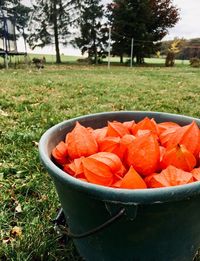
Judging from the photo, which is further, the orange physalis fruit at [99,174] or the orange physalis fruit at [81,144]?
the orange physalis fruit at [81,144]

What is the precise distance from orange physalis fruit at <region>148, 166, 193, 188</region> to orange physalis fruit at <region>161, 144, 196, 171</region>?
7 centimetres

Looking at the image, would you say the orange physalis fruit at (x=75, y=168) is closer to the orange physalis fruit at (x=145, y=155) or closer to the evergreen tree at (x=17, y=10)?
the orange physalis fruit at (x=145, y=155)

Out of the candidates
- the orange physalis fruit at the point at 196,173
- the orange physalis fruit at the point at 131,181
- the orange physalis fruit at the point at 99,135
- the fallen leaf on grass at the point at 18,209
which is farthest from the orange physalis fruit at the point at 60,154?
the fallen leaf on grass at the point at 18,209

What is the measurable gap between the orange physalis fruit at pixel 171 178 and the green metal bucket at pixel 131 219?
0.27 feet

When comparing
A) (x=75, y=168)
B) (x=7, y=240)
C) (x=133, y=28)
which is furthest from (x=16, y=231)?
(x=133, y=28)

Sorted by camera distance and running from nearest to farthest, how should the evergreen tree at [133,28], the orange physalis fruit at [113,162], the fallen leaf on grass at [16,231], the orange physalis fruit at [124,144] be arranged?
the orange physalis fruit at [113,162] → the orange physalis fruit at [124,144] → the fallen leaf on grass at [16,231] → the evergreen tree at [133,28]

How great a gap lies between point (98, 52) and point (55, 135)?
26533 millimetres

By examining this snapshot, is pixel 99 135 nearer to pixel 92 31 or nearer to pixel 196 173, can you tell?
pixel 196 173

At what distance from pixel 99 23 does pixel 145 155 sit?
90.3 feet

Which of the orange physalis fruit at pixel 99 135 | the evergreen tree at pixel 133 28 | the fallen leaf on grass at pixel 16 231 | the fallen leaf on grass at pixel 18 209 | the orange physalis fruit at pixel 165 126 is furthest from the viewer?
the evergreen tree at pixel 133 28

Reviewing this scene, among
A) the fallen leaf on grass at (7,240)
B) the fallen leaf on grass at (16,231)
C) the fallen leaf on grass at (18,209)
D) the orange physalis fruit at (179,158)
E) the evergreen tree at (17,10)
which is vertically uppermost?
the evergreen tree at (17,10)

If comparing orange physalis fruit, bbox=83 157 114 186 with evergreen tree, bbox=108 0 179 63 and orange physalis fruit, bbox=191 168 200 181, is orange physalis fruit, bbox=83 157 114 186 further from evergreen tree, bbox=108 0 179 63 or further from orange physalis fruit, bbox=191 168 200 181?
evergreen tree, bbox=108 0 179 63

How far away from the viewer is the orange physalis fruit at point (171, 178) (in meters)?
1.19

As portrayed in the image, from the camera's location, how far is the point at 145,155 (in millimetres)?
1300
